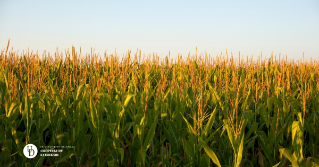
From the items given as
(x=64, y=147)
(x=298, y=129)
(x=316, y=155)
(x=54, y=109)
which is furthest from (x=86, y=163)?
(x=316, y=155)

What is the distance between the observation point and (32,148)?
1.74 meters

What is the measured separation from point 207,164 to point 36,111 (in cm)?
148

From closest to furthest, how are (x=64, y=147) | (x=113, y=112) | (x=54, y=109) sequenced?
1. (x=64, y=147)
2. (x=113, y=112)
3. (x=54, y=109)

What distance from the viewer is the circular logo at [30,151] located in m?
1.70

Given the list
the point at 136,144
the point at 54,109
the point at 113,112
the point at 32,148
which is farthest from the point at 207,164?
the point at 54,109

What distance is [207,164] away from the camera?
5.44 feet

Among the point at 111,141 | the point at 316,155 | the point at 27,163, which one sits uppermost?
the point at 111,141

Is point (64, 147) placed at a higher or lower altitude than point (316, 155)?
higher

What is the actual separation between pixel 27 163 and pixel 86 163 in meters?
0.42

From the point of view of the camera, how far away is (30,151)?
172 centimetres

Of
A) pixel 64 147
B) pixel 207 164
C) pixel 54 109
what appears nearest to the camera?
pixel 207 164

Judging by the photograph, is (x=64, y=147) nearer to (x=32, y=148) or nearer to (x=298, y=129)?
(x=32, y=148)

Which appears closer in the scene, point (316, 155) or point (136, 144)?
point (136, 144)

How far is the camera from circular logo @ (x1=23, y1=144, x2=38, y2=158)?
1699 mm
